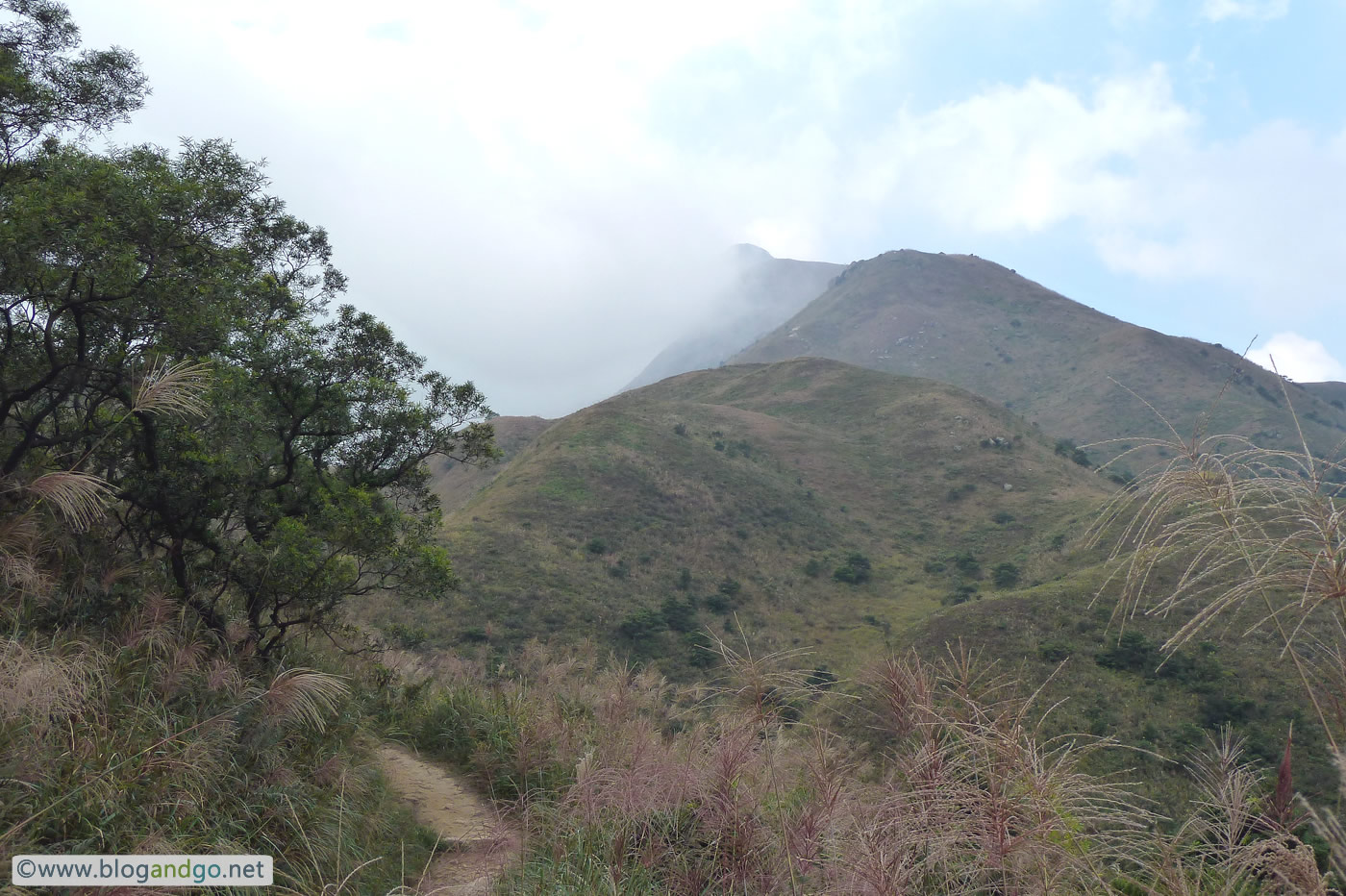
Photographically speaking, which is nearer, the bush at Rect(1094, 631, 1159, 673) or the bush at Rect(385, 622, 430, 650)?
the bush at Rect(385, 622, 430, 650)

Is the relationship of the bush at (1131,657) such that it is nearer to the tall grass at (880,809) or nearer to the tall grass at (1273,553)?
the tall grass at (880,809)

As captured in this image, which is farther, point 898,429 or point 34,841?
point 898,429

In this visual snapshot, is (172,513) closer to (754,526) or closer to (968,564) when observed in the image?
(754,526)

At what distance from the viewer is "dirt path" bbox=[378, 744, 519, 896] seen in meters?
4.34

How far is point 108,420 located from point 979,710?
26.1ft

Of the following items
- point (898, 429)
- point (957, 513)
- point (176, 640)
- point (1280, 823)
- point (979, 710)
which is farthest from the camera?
point (898, 429)

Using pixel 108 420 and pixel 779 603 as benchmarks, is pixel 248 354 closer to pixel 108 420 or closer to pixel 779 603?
pixel 108 420

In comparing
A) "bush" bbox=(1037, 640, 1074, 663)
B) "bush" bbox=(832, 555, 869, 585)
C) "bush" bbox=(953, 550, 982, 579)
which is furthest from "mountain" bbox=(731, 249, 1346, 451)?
"bush" bbox=(1037, 640, 1074, 663)

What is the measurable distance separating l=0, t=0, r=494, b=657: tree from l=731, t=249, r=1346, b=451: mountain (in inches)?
3021

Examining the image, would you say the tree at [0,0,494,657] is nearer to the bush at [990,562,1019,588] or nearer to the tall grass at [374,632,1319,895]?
the tall grass at [374,632,1319,895]

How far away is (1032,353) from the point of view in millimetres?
111688

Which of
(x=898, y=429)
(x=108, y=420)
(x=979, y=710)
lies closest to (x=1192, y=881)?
(x=979, y=710)

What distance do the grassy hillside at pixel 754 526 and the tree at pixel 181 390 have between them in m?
4.86

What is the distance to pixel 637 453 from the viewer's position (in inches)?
2035
